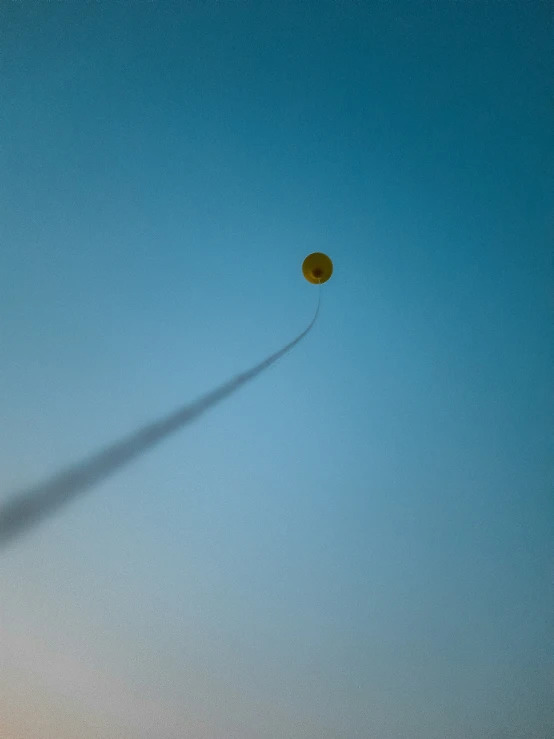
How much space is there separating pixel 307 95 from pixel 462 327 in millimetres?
829

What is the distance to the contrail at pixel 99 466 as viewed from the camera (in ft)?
4.99

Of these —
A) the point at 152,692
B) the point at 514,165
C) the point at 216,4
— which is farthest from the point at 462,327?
the point at 152,692

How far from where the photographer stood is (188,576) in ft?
5.47

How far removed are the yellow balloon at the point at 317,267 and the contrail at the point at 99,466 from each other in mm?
151

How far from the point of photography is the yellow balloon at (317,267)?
4.69ft

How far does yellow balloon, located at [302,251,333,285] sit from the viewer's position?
4.69ft

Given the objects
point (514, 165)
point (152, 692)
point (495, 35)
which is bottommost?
point (152, 692)

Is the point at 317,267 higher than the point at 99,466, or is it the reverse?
the point at 317,267

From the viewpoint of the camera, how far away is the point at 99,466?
5.05 feet

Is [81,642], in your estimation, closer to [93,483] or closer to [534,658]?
[93,483]

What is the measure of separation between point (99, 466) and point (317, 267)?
93 cm

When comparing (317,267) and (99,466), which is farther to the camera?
(99,466)

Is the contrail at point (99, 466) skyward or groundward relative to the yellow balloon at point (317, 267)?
groundward

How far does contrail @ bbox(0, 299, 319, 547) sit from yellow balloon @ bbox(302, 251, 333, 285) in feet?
0.50
